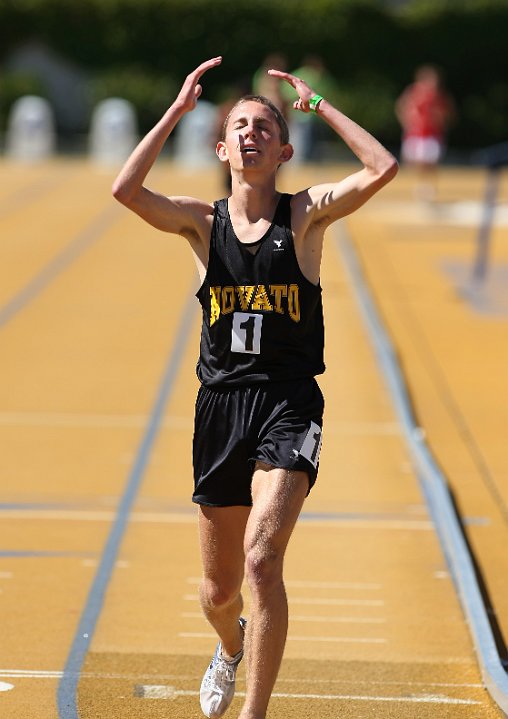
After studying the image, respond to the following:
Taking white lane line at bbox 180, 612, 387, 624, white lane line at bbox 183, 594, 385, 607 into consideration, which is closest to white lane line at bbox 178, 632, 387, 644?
white lane line at bbox 180, 612, 387, 624

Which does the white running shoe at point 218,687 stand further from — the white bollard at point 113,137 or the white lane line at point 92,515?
the white bollard at point 113,137

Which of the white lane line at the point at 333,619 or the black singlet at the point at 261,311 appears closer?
the black singlet at the point at 261,311

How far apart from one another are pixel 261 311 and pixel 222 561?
0.92m

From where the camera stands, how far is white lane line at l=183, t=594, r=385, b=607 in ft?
24.0

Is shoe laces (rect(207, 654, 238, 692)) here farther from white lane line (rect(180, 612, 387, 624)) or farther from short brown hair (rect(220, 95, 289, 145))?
short brown hair (rect(220, 95, 289, 145))

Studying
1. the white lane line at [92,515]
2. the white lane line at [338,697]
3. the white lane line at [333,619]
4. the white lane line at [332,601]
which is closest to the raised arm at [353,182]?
the white lane line at [338,697]

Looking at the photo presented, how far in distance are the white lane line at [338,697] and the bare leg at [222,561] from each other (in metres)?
0.49

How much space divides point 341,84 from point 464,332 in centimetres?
2564

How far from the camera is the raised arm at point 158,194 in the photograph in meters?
5.55

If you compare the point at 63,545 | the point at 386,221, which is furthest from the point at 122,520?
the point at 386,221

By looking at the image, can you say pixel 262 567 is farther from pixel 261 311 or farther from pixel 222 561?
pixel 261 311

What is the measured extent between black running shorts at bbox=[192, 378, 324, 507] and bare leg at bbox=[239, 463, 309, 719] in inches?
9.3

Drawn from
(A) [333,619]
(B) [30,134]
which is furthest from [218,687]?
(B) [30,134]

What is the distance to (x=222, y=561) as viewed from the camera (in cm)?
552
